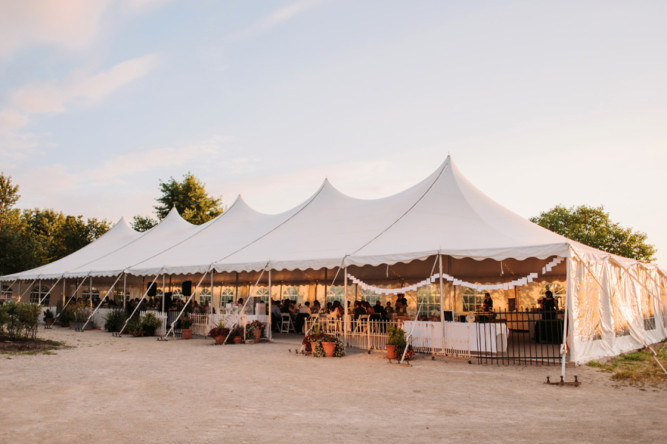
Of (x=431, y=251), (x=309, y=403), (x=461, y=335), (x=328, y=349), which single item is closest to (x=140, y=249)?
(x=328, y=349)

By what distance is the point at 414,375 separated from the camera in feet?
26.4

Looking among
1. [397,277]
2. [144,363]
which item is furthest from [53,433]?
[397,277]

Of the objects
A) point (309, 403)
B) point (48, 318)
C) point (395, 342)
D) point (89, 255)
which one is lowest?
point (48, 318)

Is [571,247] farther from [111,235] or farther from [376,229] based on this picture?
[111,235]

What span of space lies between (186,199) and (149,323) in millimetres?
28421

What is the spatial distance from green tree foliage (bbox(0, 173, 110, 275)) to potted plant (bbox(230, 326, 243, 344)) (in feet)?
75.6

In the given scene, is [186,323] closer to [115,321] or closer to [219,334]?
Result: [115,321]

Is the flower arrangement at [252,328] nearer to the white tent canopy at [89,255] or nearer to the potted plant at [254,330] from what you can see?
the potted plant at [254,330]

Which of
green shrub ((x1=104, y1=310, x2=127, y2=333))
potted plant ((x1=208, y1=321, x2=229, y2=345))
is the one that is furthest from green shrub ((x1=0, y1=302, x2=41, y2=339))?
potted plant ((x1=208, y1=321, x2=229, y2=345))

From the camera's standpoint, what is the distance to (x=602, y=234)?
38.3 m

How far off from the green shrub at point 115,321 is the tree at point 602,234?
32.4 metres

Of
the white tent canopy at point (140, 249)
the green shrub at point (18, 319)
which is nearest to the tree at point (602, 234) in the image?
the white tent canopy at point (140, 249)

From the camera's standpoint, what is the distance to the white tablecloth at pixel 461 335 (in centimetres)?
987

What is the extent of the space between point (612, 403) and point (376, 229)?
722 cm
